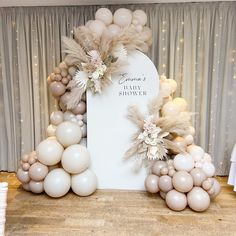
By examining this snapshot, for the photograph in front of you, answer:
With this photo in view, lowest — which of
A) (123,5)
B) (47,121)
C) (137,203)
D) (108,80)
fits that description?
(137,203)

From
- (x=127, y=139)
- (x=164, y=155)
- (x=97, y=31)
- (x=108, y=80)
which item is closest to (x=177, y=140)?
(x=164, y=155)

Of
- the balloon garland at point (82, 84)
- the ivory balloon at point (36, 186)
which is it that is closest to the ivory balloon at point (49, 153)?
the balloon garland at point (82, 84)

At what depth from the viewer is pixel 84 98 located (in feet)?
10.6

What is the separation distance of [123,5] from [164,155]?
77.5 inches

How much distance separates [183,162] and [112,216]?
0.88 meters

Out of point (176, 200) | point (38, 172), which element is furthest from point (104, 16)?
point (176, 200)

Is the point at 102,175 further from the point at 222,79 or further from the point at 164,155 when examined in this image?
the point at 222,79

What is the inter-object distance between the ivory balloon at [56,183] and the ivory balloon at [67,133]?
1.06 feet

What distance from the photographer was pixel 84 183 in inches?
117

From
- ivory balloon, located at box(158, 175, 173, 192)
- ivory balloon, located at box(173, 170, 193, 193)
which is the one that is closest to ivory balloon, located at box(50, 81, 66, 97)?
ivory balloon, located at box(158, 175, 173, 192)

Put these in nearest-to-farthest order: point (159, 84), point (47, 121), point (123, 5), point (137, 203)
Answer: point (137, 203), point (159, 84), point (123, 5), point (47, 121)

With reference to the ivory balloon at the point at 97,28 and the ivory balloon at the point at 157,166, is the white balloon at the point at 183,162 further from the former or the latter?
the ivory balloon at the point at 97,28

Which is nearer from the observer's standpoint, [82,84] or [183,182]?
[183,182]

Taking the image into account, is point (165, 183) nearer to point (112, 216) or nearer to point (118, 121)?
point (112, 216)
